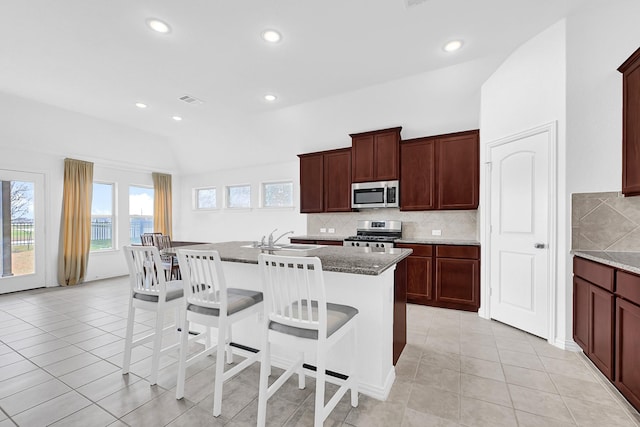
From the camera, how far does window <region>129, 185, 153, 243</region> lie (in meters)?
6.46

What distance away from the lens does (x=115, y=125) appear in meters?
5.54

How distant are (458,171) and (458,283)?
5.08 ft

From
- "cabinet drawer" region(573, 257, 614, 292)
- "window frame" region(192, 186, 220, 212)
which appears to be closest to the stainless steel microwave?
"cabinet drawer" region(573, 257, 614, 292)

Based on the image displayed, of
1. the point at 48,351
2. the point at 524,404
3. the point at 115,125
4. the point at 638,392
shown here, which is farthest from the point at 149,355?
the point at 115,125

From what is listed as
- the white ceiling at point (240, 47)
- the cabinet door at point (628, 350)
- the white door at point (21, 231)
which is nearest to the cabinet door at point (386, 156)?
the white ceiling at point (240, 47)

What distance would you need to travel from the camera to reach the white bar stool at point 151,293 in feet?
6.93

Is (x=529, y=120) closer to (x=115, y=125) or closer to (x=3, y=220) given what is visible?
(x=115, y=125)

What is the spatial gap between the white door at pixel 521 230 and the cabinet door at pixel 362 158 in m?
1.71

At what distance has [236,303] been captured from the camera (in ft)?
6.40

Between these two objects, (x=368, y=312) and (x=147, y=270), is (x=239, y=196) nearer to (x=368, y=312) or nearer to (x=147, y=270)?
(x=147, y=270)

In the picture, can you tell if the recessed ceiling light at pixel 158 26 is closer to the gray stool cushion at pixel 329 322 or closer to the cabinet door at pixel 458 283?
the gray stool cushion at pixel 329 322

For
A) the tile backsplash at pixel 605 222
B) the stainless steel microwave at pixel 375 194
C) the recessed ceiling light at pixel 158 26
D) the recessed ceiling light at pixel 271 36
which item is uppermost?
the recessed ceiling light at pixel 271 36

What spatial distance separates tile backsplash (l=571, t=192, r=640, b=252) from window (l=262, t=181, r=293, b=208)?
4.50 metres

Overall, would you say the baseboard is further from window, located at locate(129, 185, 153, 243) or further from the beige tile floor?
window, located at locate(129, 185, 153, 243)
